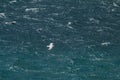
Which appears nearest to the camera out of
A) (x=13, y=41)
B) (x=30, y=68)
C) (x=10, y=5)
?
(x=10, y=5)

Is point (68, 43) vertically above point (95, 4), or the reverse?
point (95, 4)

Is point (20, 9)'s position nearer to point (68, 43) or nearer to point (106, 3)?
point (68, 43)

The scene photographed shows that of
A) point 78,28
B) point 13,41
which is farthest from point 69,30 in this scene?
point 13,41

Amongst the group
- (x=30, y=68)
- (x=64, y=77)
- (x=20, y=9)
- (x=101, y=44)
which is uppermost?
→ (x=20, y=9)

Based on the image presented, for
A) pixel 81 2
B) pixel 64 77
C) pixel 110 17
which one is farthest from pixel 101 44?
pixel 64 77

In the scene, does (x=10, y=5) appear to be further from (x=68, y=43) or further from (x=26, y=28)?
(x=68, y=43)

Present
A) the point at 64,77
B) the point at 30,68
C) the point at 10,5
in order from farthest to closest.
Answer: the point at 64,77, the point at 30,68, the point at 10,5

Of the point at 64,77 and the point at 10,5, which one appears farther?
the point at 64,77
